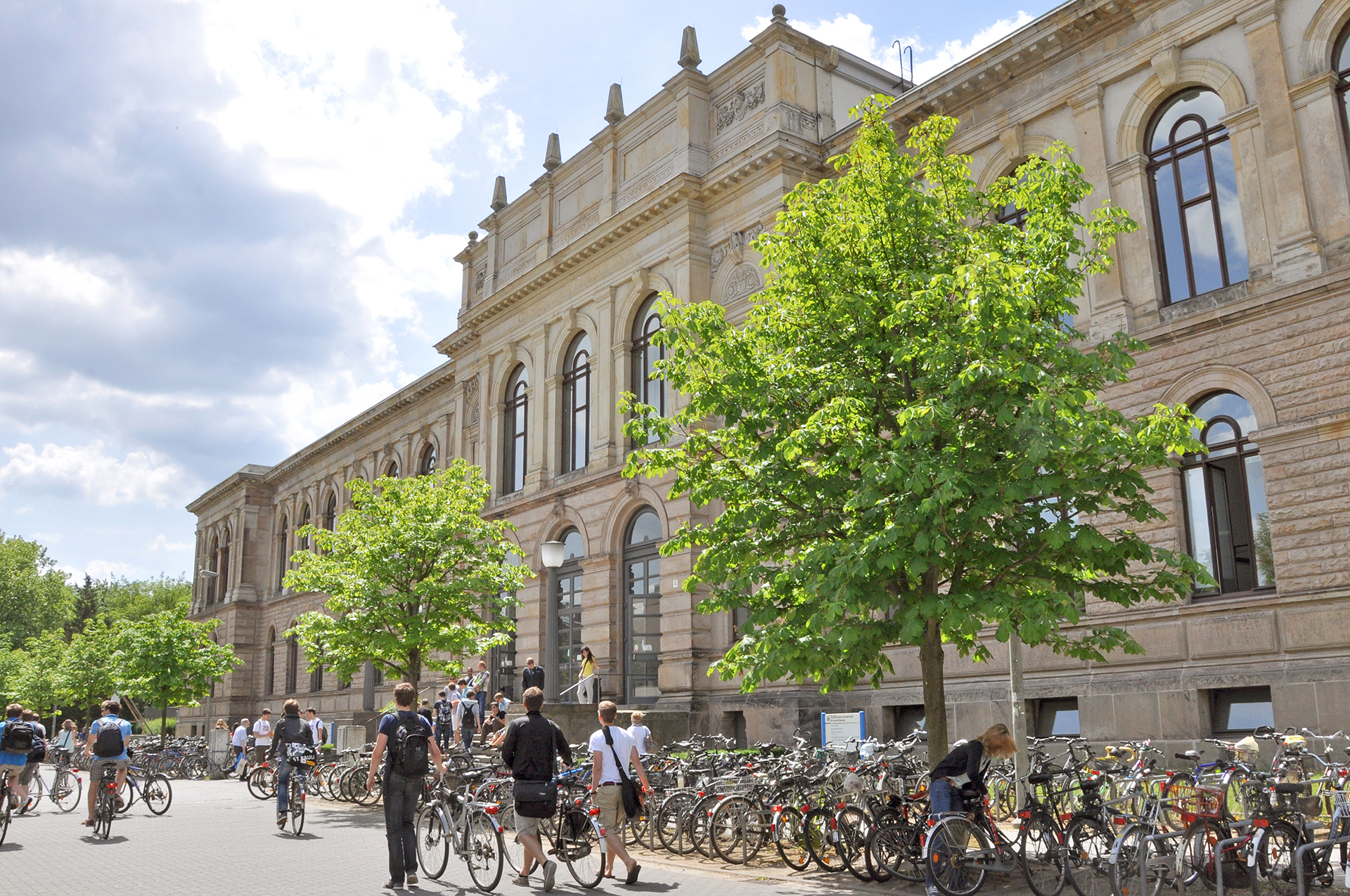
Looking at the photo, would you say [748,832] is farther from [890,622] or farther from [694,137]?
[694,137]

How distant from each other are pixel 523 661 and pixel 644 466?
19.4 m

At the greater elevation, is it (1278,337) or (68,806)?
(1278,337)

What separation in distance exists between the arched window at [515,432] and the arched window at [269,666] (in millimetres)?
29676

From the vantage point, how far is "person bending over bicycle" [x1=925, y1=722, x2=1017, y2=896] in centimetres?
1030

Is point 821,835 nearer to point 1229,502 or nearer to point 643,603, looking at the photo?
Result: point 1229,502

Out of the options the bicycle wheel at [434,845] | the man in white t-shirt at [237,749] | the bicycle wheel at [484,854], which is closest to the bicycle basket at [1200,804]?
the bicycle wheel at [484,854]

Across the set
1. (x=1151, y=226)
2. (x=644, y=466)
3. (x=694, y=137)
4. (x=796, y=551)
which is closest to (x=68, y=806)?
(x=644, y=466)

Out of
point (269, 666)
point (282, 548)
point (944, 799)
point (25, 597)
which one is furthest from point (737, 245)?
point (25, 597)

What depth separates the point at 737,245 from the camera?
28078mm

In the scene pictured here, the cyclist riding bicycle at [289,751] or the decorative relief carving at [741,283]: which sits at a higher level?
the decorative relief carving at [741,283]

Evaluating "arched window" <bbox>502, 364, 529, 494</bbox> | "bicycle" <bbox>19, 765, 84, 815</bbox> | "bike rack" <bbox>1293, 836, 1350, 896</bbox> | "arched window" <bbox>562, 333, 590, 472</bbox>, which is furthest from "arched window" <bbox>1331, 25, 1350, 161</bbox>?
"bicycle" <bbox>19, 765, 84, 815</bbox>

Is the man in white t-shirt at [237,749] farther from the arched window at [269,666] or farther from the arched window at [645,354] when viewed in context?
the arched window at [269,666]

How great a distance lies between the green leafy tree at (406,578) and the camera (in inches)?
970

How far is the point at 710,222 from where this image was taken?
95.4 ft
